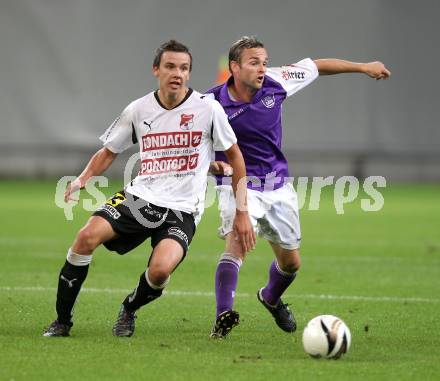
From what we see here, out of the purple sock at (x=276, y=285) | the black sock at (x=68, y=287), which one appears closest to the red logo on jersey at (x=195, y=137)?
the black sock at (x=68, y=287)

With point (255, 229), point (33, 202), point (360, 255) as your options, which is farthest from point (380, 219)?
point (255, 229)

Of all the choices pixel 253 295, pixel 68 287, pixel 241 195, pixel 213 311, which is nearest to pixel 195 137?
pixel 241 195

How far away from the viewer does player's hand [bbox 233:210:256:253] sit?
763cm

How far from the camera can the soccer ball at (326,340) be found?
673 cm

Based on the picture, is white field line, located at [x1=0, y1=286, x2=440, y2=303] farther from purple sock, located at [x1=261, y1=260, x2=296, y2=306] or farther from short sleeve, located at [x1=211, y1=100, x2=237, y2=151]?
short sleeve, located at [x1=211, y1=100, x2=237, y2=151]

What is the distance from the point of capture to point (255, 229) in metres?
8.01

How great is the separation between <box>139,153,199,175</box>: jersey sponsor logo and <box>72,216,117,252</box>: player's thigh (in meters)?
0.52

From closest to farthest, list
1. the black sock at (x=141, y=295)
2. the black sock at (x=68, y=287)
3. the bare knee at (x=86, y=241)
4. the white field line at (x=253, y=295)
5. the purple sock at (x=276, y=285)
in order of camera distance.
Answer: the bare knee at (x=86, y=241) → the black sock at (x=68, y=287) → the black sock at (x=141, y=295) → the purple sock at (x=276, y=285) → the white field line at (x=253, y=295)

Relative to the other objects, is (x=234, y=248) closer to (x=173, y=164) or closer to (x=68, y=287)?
(x=173, y=164)

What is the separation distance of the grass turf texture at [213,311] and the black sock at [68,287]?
8.4 inches

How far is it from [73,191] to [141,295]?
858mm

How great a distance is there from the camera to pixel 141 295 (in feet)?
24.8

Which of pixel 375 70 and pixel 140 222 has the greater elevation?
pixel 375 70

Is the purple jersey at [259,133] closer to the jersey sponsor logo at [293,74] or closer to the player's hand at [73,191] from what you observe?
the jersey sponsor logo at [293,74]
